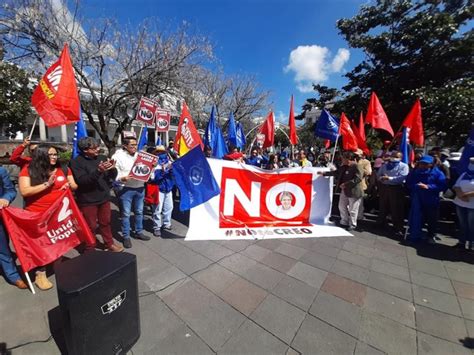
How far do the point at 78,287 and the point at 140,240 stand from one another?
3.03 metres

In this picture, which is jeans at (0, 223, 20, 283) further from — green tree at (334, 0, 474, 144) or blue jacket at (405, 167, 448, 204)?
green tree at (334, 0, 474, 144)

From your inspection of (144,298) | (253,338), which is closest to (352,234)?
(253,338)

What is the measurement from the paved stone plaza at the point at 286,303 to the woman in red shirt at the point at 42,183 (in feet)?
3.32

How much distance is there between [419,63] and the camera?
420 inches

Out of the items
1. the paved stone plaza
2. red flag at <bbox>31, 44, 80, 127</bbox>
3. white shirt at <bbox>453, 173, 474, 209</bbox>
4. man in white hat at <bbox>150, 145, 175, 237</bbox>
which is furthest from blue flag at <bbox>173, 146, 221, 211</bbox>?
white shirt at <bbox>453, 173, 474, 209</bbox>

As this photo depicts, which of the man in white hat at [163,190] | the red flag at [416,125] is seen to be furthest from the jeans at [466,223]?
the man in white hat at [163,190]

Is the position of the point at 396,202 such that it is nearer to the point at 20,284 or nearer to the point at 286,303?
the point at 286,303

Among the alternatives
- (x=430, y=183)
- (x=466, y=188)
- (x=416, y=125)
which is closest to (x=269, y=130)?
(x=416, y=125)

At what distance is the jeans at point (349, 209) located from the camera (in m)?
5.19

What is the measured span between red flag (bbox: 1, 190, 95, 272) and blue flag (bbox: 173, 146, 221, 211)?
1.64m

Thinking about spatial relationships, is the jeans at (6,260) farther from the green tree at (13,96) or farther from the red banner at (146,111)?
the green tree at (13,96)

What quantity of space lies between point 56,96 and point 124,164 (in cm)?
138

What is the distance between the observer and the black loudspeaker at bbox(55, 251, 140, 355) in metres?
1.54

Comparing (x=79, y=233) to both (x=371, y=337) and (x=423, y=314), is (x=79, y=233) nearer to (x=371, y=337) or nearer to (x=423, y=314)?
(x=371, y=337)
